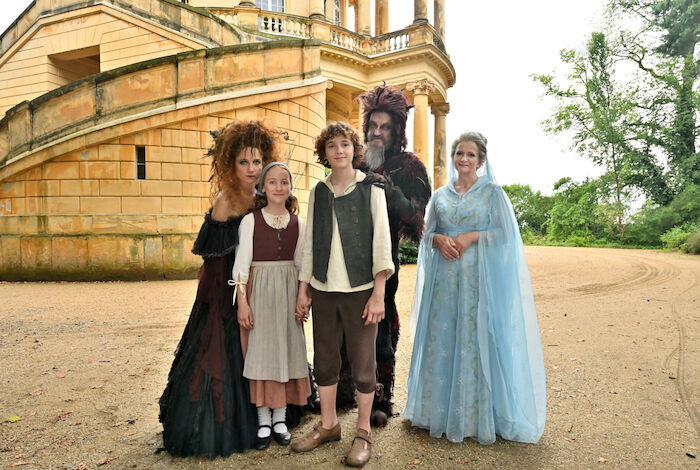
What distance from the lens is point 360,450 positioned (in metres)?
2.38

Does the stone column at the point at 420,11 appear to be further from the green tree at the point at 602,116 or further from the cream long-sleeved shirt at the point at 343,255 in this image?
the cream long-sleeved shirt at the point at 343,255

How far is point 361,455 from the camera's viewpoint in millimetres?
2363

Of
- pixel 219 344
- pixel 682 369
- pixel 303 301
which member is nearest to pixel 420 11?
pixel 682 369

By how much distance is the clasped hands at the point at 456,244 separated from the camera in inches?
104

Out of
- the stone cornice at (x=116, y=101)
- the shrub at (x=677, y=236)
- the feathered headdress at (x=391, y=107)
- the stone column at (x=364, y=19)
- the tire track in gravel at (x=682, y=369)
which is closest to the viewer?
the feathered headdress at (x=391, y=107)

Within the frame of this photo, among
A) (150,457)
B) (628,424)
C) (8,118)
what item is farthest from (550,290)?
(8,118)

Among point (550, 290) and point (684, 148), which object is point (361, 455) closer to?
point (550, 290)

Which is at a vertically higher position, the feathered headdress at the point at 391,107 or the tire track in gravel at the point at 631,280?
the feathered headdress at the point at 391,107

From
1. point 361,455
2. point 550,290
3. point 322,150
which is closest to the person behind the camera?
point 361,455

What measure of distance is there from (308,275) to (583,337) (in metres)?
4.25

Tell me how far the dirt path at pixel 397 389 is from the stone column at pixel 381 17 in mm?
22503

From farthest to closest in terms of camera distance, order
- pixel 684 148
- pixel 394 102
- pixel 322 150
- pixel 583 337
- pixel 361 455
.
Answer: pixel 684 148
pixel 583 337
pixel 394 102
pixel 322 150
pixel 361 455

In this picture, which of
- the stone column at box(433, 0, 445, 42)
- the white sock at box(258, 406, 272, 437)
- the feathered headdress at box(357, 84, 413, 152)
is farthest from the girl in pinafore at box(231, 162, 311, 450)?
the stone column at box(433, 0, 445, 42)

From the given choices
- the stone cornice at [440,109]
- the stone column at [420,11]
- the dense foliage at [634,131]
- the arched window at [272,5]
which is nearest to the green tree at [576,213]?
the dense foliage at [634,131]
